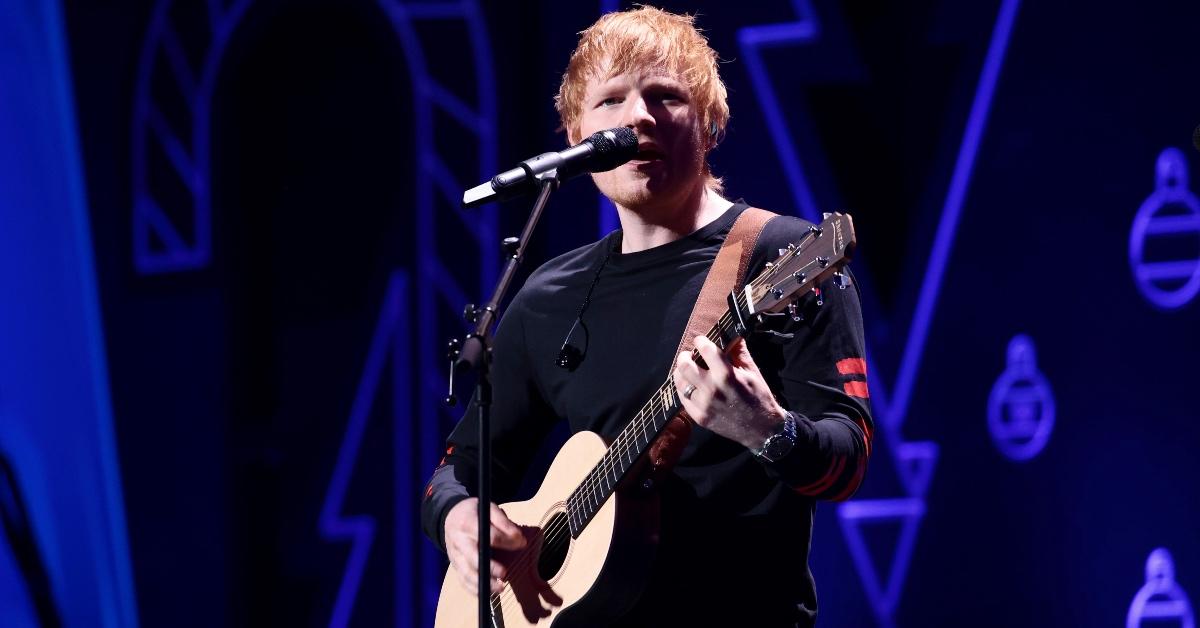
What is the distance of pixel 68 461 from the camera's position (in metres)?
4.18

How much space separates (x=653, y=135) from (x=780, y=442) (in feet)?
2.49

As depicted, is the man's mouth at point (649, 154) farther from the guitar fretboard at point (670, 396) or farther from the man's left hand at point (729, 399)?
the man's left hand at point (729, 399)

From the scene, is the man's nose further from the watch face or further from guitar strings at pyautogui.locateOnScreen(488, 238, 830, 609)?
the watch face

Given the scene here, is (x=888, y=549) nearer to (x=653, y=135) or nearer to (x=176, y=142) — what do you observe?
(x=653, y=135)

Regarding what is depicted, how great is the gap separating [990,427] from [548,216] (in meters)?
1.55

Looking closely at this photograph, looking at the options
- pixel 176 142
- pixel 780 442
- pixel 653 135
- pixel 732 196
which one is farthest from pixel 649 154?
pixel 176 142

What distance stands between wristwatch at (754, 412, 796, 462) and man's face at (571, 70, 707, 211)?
666mm

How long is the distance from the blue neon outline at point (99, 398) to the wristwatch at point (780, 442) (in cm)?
295

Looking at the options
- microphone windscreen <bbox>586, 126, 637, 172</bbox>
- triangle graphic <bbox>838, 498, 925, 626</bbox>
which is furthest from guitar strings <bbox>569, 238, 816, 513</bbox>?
triangle graphic <bbox>838, 498, 925, 626</bbox>

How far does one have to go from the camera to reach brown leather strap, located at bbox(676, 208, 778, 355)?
7.36 feet

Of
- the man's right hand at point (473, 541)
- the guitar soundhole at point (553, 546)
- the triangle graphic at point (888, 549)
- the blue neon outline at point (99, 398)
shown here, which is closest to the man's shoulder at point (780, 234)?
the guitar soundhole at point (553, 546)

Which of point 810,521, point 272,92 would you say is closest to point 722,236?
point 810,521

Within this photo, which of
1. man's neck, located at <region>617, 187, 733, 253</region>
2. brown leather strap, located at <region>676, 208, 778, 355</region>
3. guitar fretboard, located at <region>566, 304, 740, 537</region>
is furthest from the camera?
man's neck, located at <region>617, 187, 733, 253</region>

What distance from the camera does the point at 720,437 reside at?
2227mm
